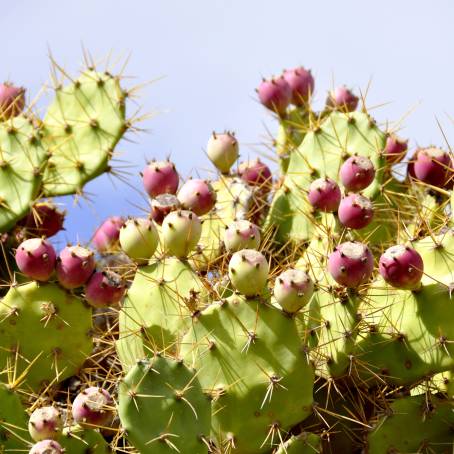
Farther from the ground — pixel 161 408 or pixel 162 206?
pixel 162 206

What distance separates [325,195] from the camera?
418 centimetres

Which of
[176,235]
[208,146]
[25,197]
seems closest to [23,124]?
[25,197]

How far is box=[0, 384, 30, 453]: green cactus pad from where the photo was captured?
11.9 ft

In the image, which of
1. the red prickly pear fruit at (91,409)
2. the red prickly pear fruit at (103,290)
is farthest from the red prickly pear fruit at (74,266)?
the red prickly pear fruit at (91,409)

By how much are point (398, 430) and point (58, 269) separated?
4.39 ft

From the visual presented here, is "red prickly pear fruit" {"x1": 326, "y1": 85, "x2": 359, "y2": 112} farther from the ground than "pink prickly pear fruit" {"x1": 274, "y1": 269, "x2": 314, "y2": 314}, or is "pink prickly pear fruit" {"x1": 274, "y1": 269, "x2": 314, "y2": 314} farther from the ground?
"red prickly pear fruit" {"x1": 326, "y1": 85, "x2": 359, "y2": 112}

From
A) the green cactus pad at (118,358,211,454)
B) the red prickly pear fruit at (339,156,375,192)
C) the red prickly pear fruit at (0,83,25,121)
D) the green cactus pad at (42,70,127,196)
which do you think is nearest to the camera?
the green cactus pad at (118,358,211,454)

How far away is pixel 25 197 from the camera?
4.74 meters

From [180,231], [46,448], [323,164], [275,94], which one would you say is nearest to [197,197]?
[180,231]

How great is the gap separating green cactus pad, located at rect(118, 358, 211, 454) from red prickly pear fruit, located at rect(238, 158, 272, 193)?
6.46ft

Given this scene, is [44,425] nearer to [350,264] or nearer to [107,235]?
[350,264]

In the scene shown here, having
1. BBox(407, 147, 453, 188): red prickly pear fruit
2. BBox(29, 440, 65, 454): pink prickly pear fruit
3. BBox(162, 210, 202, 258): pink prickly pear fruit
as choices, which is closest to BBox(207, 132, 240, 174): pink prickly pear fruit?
BBox(407, 147, 453, 188): red prickly pear fruit

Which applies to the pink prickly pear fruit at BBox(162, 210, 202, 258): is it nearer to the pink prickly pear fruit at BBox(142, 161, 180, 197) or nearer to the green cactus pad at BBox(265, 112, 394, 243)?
the pink prickly pear fruit at BBox(142, 161, 180, 197)

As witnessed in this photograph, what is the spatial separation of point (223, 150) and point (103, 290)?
97 centimetres
